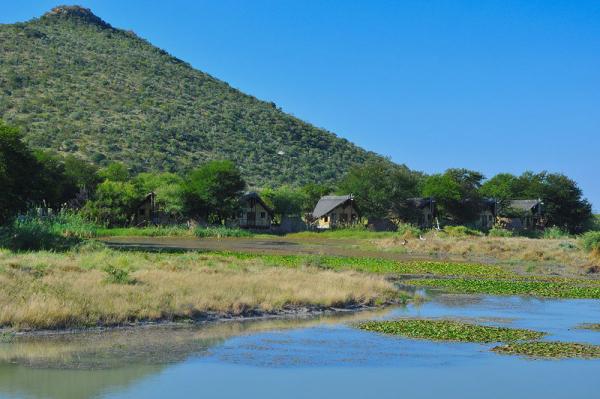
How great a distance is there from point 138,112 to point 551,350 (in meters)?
105

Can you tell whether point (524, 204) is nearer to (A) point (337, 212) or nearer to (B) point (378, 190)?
(B) point (378, 190)

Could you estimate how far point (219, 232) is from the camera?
264ft

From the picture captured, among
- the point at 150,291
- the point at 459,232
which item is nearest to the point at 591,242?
the point at 459,232

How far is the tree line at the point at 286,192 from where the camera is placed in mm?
79562

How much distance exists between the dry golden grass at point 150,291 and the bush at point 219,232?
142 ft

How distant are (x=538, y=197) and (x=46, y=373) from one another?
3850 inches

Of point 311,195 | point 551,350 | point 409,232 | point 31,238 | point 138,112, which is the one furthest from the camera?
point 138,112

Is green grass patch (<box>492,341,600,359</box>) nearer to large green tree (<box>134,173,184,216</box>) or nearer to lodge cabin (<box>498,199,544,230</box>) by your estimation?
large green tree (<box>134,173,184,216</box>)

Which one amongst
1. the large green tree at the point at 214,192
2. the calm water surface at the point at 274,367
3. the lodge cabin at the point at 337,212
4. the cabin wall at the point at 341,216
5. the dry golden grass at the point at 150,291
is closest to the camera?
the calm water surface at the point at 274,367

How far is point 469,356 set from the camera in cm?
1938

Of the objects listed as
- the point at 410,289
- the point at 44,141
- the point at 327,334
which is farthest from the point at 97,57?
the point at 327,334

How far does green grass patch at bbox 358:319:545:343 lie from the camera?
71.6ft

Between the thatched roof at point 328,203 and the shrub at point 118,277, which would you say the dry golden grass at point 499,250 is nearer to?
the thatched roof at point 328,203

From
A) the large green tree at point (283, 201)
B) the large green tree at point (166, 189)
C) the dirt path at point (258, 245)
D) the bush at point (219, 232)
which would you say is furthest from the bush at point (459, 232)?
the large green tree at point (166, 189)
